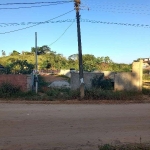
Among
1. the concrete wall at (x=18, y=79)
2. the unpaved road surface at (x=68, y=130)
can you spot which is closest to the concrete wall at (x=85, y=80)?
the concrete wall at (x=18, y=79)

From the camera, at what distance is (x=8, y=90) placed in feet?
70.3

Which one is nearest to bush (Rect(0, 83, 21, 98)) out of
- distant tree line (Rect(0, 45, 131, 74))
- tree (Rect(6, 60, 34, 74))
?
tree (Rect(6, 60, 34, 74))

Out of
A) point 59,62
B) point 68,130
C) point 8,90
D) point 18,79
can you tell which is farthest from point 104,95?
point 59,62

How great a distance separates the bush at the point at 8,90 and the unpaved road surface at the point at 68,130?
7.99 m

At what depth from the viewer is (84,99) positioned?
20672 millimetres

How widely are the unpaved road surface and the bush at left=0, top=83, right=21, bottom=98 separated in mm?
7990

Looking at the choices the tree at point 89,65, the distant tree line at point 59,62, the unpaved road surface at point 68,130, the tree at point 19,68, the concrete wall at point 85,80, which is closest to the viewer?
the unpaved road surface at point 68,130

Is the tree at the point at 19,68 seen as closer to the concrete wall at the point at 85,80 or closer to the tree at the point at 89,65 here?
the concrete wall at the point at 85,80

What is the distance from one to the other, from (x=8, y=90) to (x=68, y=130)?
40.3 feet

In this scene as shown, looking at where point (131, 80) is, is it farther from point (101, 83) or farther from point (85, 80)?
point (85, 80)

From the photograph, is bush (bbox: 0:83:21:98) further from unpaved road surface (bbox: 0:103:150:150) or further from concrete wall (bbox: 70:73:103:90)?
unpaved road surface (bbox: 0:103:150:150)

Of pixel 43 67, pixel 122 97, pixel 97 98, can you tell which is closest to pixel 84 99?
pixel 97 98

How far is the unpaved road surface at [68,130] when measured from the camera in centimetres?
830

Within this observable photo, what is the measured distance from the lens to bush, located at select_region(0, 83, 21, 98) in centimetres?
2099
